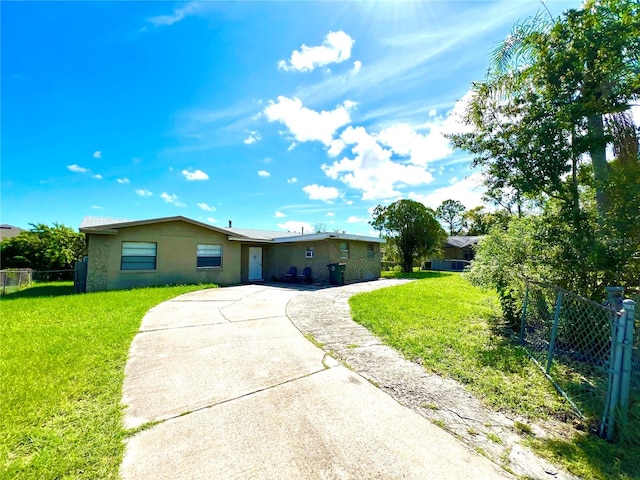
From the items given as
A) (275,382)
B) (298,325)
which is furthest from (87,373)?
(298,325)

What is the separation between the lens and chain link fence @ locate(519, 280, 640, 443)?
2391mm

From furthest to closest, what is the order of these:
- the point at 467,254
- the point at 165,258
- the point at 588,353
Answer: the point at 467,254
the point at 165,258
the point at 588,353

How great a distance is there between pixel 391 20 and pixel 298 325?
8.17 meters

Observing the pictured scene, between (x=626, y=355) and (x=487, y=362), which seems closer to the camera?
(x=626, y=355)

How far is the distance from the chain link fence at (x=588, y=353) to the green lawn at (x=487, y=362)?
0.67ft

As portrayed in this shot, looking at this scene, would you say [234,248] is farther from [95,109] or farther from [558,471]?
[558,471]

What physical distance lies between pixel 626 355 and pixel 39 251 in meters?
26.2

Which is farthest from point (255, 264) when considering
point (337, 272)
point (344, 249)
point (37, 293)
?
point (37, 293)

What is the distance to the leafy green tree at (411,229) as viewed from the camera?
74.2ft

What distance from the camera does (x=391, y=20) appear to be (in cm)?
710

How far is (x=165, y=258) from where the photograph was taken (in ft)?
40.3

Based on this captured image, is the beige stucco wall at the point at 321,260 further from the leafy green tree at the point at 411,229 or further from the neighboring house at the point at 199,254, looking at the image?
the leafy green tree at the point at 411,229

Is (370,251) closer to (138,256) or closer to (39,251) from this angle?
(138,256)

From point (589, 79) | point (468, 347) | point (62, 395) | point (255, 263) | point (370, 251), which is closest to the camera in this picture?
point (62, 395)
